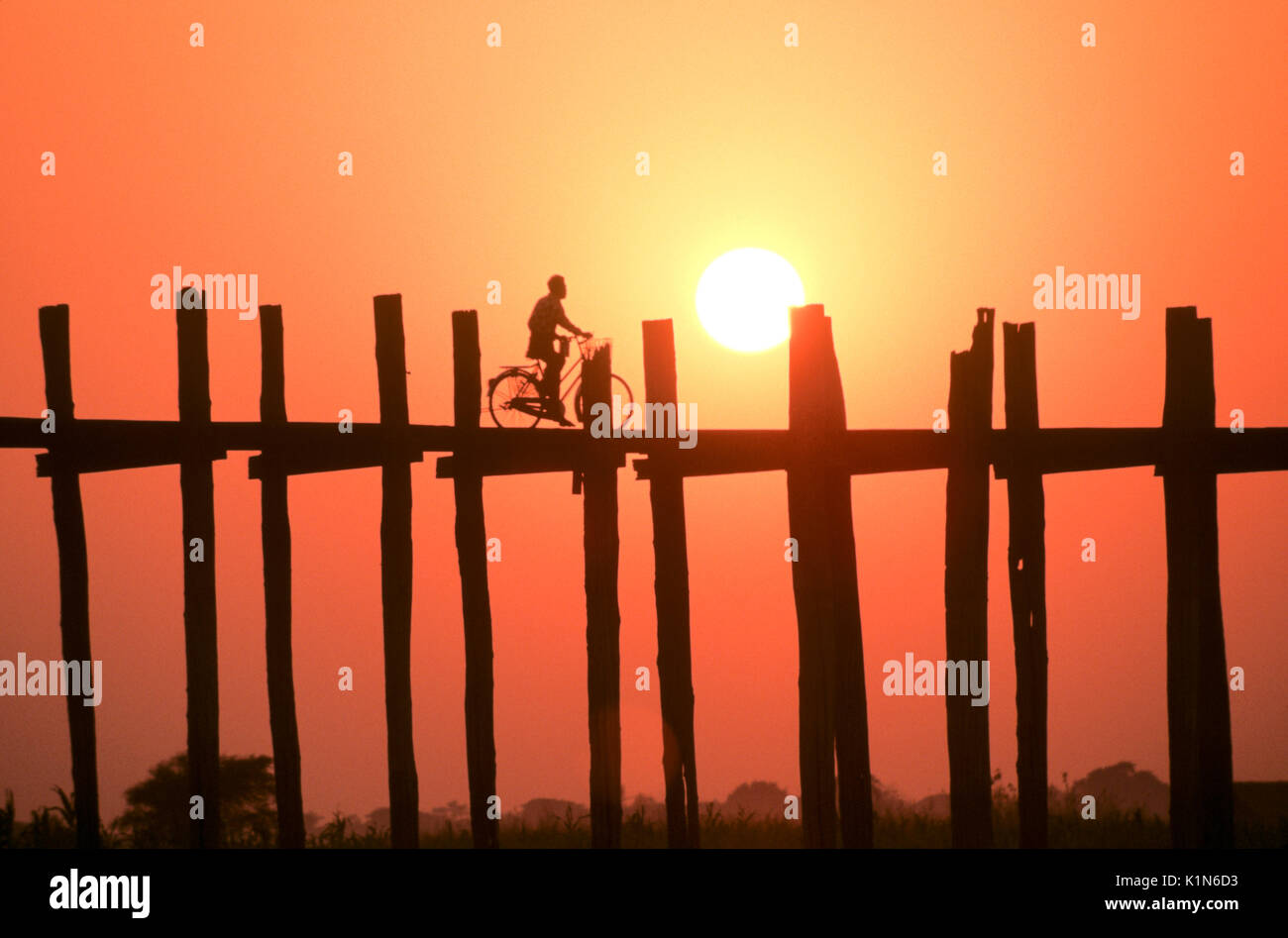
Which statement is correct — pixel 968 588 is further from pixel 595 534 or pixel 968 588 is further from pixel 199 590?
pixel 199 590

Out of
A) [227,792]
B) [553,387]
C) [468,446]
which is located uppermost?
[553,387]

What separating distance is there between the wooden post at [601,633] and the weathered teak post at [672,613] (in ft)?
1.06

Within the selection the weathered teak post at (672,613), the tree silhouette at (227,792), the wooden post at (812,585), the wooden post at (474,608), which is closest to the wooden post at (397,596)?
the wooden post at (474,608)

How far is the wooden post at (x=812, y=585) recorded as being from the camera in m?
11.1

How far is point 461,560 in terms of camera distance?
Result: 11.2 m

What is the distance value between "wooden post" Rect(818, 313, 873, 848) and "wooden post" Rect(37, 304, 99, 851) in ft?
18.3

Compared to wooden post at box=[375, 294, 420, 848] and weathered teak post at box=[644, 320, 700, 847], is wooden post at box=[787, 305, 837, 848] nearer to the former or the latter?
weathered teak post at box=[644, 320, 700, 847]

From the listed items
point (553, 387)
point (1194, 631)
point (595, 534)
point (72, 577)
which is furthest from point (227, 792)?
point (1194, 631)

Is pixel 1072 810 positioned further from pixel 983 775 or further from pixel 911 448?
pixel 911 448

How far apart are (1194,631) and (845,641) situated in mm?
2796

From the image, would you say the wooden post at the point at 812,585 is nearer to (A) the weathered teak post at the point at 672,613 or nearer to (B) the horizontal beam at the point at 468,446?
(B) the horizontal beam at the point at 468,446

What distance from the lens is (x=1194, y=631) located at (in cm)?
1169
